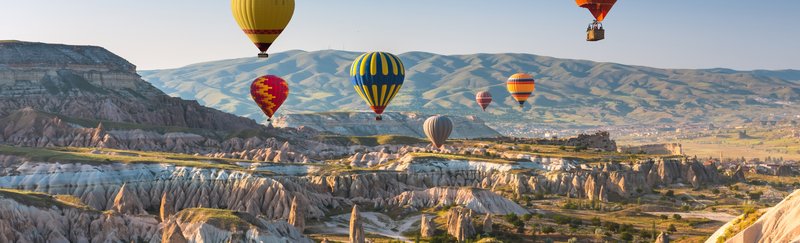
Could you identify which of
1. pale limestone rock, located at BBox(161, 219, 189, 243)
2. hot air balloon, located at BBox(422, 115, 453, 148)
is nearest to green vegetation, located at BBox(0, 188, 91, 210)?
pale limestone rock, located at BBox(161, 219, 189, 243)

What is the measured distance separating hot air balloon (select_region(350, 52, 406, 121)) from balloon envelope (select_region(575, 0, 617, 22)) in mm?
30756

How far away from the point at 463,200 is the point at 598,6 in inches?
1537

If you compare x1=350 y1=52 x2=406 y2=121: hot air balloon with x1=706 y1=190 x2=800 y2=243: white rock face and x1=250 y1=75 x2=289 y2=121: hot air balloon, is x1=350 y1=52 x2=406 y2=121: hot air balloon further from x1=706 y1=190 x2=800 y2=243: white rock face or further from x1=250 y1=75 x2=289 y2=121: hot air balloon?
x1=706 y1=190 x2=800 y2=243: white rock face

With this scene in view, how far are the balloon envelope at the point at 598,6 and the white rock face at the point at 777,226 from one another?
62.2 metres

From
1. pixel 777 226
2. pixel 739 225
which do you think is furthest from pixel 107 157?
pixel 777 226

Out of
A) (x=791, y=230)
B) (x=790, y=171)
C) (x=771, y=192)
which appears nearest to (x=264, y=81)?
(x=771, y=192)

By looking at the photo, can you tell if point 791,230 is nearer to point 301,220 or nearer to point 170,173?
point 301,220

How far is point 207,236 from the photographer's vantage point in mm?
82500

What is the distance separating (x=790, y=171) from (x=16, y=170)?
15506cm

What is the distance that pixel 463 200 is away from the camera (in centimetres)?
12612

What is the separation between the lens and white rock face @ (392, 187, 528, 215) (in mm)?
124062

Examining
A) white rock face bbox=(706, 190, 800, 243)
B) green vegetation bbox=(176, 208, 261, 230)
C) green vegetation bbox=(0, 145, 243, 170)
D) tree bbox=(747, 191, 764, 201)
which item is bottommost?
tree bbox=(747, 191, 764, 201)

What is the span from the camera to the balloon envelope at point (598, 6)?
96938 mm

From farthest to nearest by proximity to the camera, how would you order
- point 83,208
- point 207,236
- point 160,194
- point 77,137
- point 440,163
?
1. point 77,137
2. point 440,163
3. point 160,194
4. point 83,208
5. point 207,236
